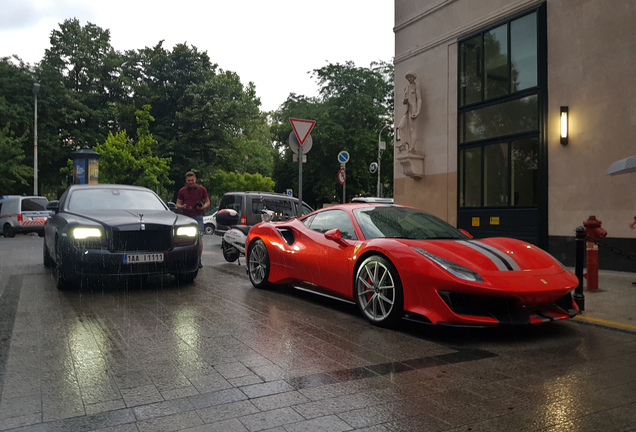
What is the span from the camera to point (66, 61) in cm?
4422

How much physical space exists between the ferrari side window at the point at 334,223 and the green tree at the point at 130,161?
28939 millimetres

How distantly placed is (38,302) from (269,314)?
9.43ft

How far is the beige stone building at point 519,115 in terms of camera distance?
1006cm

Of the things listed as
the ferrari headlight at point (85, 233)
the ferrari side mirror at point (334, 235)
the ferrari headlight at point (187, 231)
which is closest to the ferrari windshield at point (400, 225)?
the ferrari side mirror at point (334, 235)

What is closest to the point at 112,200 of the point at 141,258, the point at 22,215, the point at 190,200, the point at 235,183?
the point at 141,258

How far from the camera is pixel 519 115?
40.1 ft

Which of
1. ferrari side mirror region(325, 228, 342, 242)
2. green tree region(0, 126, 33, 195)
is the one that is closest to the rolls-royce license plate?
ferrari side mirror region(325, 228, 342, 242)

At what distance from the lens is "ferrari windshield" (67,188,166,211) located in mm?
8306

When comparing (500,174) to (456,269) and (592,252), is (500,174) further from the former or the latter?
(456,269)

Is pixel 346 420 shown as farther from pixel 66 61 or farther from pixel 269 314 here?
pixel 66 61

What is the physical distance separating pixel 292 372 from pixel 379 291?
1.78m

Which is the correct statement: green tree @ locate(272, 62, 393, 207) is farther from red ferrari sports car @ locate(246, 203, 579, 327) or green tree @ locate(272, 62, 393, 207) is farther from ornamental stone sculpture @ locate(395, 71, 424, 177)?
red ferrari sports car @ locate(246, 203, 579, 327)

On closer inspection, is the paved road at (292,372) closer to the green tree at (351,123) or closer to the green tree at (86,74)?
the green tree at (351,123)

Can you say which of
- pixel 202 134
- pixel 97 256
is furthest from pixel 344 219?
pixel 202 134
